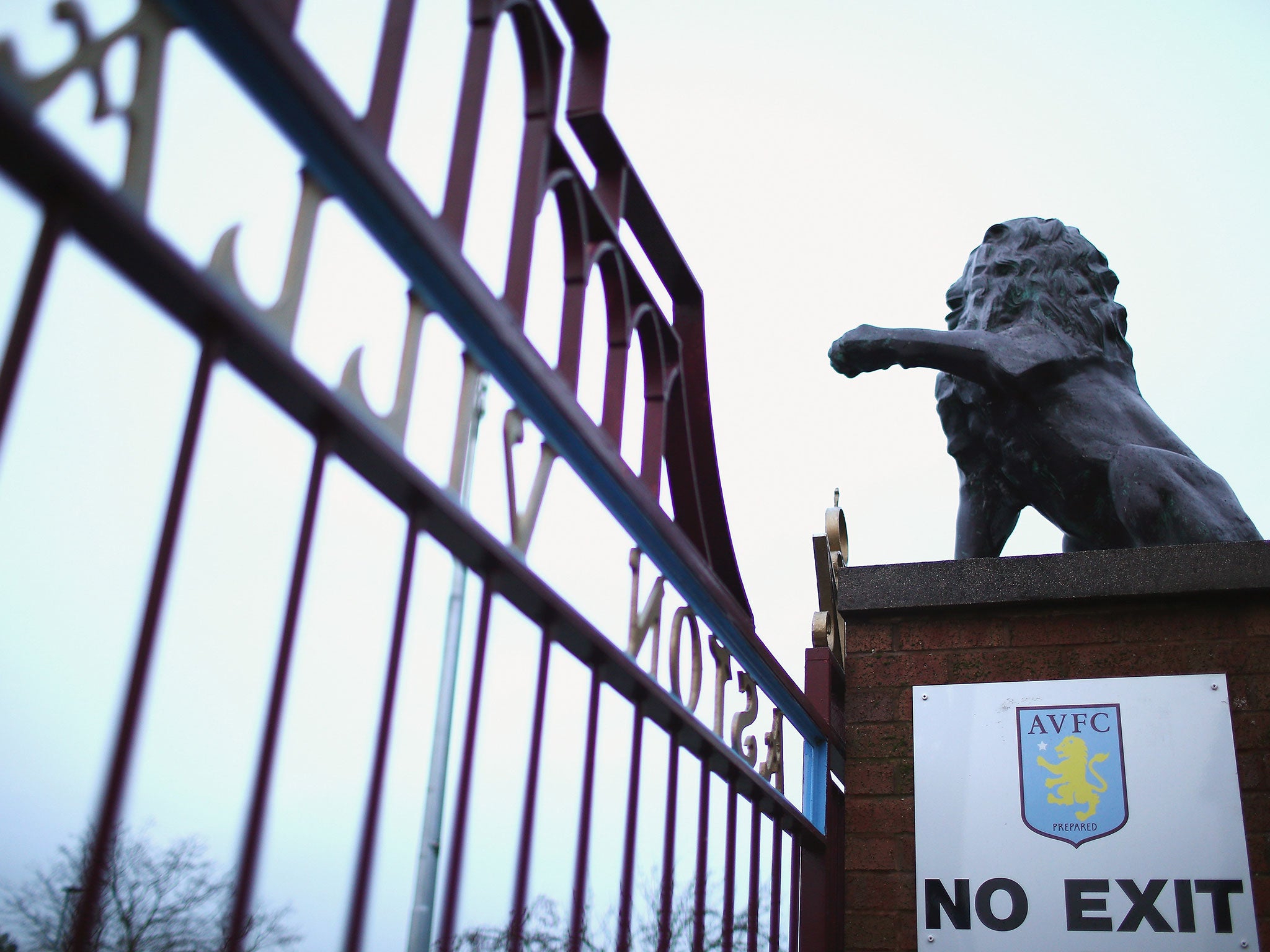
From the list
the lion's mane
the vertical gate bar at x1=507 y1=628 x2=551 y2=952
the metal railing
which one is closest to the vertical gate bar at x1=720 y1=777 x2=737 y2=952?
the metal railing

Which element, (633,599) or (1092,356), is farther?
(1092,356)

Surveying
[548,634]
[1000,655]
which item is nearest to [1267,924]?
[1000,655]

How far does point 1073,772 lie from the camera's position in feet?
10.7

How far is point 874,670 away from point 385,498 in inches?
100

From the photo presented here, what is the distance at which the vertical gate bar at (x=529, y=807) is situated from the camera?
1528mm

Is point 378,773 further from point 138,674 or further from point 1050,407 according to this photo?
point 1050,407

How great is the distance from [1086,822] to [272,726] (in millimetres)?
2582

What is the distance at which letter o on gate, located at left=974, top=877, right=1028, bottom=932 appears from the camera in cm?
316

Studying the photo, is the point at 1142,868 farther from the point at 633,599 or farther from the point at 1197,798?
the point at 633,599

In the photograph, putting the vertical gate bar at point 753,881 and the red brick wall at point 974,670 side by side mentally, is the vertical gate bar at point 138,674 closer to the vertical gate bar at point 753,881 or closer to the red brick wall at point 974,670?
the vertical gate bar at point 753,881

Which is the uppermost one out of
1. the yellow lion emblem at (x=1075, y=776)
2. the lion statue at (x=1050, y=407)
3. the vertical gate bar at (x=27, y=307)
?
the lion statue at (x=1050, y=407)

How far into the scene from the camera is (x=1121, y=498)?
4.17m

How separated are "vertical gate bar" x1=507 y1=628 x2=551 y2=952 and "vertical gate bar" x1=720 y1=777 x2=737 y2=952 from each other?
0.78 m

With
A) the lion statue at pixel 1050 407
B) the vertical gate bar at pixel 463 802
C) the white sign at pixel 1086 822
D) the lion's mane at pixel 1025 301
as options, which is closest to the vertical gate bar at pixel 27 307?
the vertical gate bar at pixel 463 802
